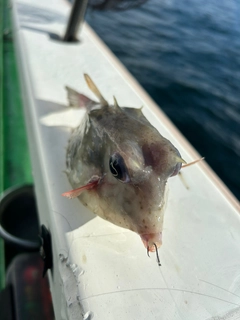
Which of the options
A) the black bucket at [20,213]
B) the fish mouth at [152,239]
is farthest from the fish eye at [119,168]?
the black bucket at [20,213]

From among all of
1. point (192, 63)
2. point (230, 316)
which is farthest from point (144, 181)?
point (192, 63)

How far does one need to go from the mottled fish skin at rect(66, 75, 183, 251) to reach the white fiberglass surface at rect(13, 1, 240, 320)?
0.15 meters

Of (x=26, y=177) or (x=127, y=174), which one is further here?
(x=26, y=177)

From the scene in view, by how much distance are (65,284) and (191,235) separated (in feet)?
2.09

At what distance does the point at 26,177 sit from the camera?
9.12 feet

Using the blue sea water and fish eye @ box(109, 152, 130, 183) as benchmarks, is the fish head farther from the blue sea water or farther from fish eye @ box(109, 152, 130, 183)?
the blue sea water

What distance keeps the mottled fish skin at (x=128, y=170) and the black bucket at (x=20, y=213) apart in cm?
82

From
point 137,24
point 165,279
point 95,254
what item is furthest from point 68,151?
point 137,24

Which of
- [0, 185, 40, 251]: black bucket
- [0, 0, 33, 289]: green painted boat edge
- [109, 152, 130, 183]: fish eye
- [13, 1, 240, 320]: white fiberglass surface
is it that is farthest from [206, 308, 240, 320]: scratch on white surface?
[0, 0, 33, 289]: green painted boat edge

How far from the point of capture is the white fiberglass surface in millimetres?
1205

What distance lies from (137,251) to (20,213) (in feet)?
3.83

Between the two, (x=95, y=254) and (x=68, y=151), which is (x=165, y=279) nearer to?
(x=95, y=254)

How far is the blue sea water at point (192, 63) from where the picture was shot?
533 centimetres

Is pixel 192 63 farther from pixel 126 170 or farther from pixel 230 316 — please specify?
pixel 230 316
